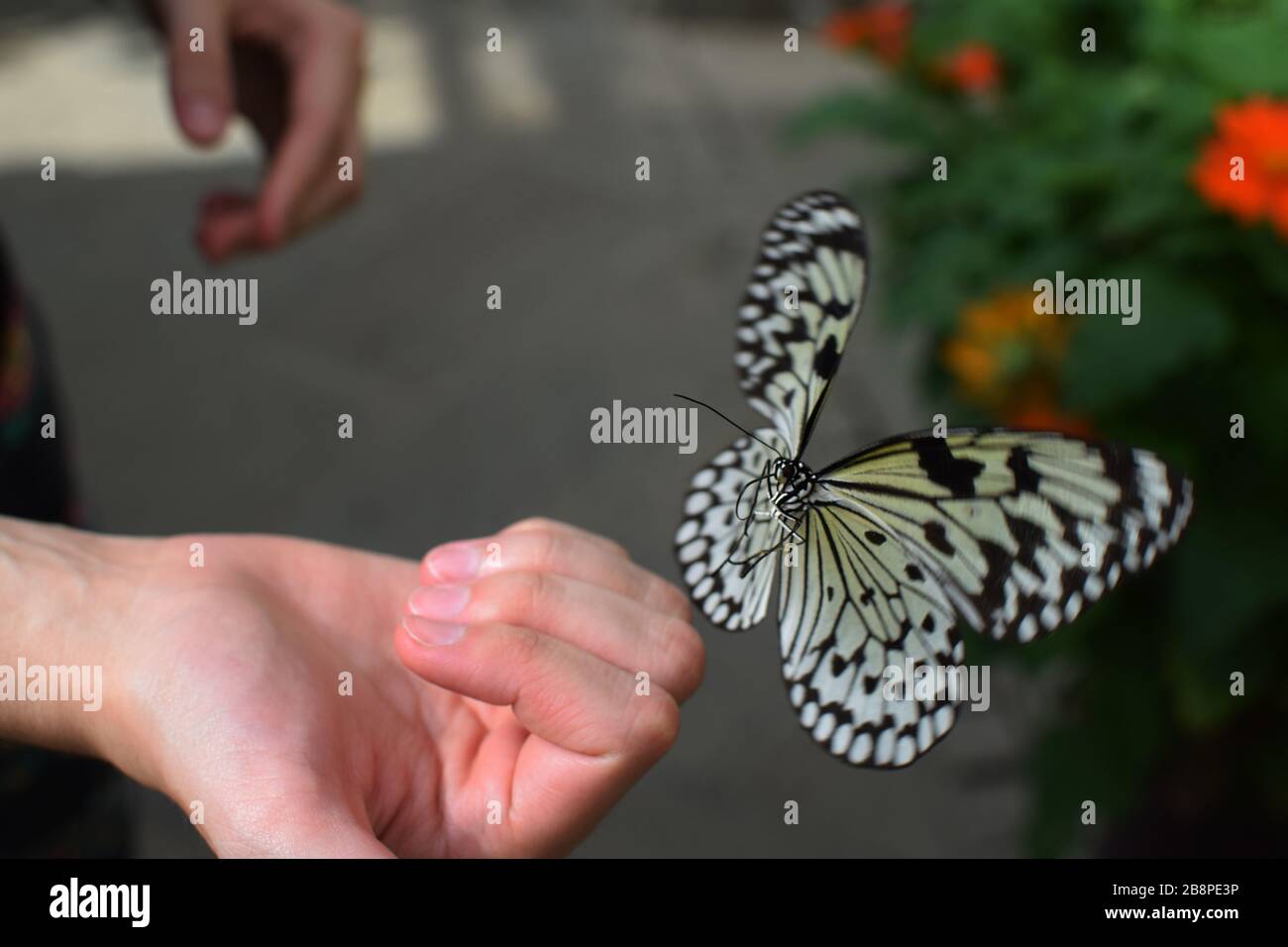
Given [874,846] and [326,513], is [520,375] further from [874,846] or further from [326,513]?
[874,846]

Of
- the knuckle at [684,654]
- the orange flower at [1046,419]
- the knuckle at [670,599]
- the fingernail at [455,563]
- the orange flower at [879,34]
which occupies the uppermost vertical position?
the orange flower at [879,34]

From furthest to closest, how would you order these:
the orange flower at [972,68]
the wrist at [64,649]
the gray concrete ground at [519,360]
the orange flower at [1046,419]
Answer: the gray concrete ground at [519,360], the orange flower at [972,68], the orange flower at [1046,419], the wrist at [64,649]

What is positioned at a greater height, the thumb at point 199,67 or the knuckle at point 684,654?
the thumb at point 199,67

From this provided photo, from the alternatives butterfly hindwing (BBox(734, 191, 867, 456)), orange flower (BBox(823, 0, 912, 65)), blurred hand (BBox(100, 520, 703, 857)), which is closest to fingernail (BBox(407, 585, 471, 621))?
blurred hand (BBox(100, 520, 703, 857))

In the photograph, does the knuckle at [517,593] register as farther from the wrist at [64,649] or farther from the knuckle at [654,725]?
the wrist at [64,649]

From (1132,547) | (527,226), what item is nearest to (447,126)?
(527,226)

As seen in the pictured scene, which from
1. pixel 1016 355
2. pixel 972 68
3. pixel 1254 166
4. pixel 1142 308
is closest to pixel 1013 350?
pixel 1016 355

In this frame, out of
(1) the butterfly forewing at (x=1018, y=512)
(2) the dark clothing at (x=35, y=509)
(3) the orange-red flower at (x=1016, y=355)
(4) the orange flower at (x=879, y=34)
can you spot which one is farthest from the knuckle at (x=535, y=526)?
(4) the orange flower at (x=879, y=34)
